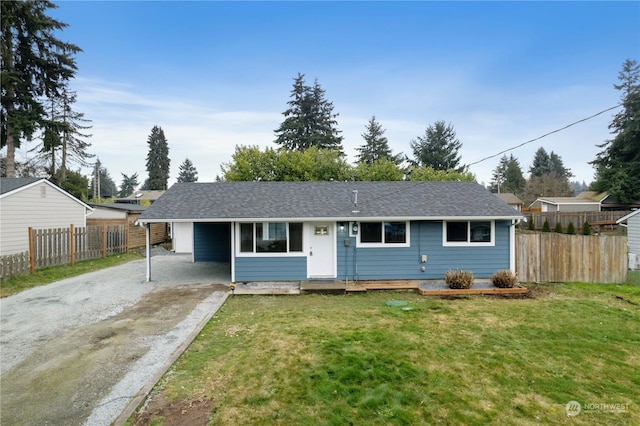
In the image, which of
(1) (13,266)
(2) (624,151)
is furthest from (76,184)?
(2) (624,151)

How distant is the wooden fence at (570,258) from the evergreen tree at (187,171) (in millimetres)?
70753

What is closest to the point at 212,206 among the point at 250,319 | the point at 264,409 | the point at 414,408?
the point at 250,319

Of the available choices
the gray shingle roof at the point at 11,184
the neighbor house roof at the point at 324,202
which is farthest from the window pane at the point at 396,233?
the gray shingle roof at the point at 11,184

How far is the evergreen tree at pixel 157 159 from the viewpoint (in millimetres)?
55406

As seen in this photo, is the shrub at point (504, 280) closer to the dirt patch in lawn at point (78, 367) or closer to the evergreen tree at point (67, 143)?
the dirt patch in lawn at point (78, 367)

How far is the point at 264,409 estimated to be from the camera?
3457mm

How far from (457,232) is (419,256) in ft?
4.95

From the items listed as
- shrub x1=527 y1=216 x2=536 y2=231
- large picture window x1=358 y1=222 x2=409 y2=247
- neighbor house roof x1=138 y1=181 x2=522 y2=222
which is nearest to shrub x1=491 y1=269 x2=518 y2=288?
neighbor house roof x1=138 y1=181 x2=522 y2=222

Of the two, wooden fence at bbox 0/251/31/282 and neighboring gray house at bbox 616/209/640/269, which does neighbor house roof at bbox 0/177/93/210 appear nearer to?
wooden fence at bbox 0/251/31/282

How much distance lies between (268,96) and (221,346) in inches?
712

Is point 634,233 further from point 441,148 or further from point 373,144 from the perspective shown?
point 373,144

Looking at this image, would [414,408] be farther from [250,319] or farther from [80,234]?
[80,234]

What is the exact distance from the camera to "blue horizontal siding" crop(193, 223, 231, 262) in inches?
566

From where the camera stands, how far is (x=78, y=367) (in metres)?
4.50
